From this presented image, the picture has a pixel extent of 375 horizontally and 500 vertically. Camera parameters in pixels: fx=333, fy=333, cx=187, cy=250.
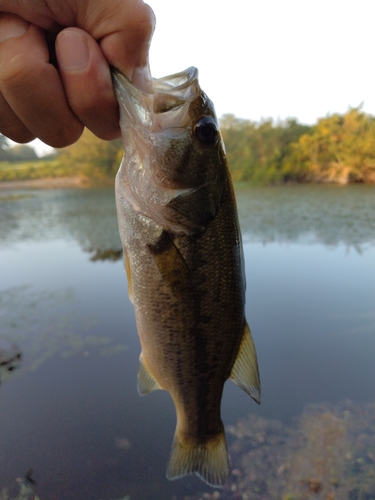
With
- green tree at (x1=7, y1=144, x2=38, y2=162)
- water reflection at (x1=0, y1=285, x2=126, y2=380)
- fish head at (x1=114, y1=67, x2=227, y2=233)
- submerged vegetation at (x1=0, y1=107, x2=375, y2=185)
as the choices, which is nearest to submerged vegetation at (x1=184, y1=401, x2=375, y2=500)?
water reflection at (x1=0, y1=285, x2=126, y2=380)

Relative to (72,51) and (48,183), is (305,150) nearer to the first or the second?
(48,183)

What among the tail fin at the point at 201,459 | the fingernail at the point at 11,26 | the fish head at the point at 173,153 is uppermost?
the fingernail at the point at 11,26

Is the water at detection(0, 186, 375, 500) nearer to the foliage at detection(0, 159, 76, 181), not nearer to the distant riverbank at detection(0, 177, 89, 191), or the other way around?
the distant riverbank at detection(0, 177, 89, 191)

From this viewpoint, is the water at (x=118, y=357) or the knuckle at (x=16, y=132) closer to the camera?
the knuckle at (x=16, y=132)

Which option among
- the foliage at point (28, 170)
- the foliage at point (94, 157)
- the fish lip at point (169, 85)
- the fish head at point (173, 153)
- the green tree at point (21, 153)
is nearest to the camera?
the fish lip at point (169, 85)

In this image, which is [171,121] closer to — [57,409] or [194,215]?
[194,215]

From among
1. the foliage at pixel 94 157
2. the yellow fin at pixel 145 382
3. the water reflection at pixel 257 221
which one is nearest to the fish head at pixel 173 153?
the yellow fin at pixel 145 382

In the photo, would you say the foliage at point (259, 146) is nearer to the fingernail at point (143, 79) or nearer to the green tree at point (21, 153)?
the green tree at point (21, 153)

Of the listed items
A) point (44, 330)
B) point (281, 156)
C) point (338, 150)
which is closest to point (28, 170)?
point (281, 156)
